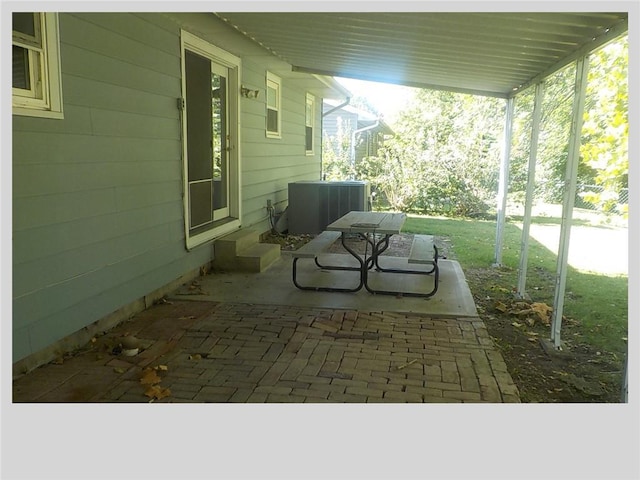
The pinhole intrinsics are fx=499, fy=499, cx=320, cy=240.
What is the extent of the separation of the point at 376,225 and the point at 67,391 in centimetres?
319

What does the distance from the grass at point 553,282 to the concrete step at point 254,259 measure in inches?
102

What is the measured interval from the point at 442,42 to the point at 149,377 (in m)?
3.59

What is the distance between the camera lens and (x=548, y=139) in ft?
52.9

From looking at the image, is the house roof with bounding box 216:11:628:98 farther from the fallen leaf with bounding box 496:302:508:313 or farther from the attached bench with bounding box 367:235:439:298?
the fallen leaf with bounding box 496:302:508:313

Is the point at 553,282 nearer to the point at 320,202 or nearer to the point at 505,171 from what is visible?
the point at 505,171

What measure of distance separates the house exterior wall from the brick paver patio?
353 mm

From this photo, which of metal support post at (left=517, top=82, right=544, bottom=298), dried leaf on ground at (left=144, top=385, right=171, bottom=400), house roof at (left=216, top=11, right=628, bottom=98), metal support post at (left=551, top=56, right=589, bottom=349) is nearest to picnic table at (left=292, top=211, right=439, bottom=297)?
metal support post at (left=517, top=82, right=544, bottom=298)

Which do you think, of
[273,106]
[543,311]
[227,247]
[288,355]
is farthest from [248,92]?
[543,311]

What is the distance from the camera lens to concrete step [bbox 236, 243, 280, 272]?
579cm

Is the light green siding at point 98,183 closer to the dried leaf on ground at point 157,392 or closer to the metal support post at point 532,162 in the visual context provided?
the dried leaf on ground at point 157,392

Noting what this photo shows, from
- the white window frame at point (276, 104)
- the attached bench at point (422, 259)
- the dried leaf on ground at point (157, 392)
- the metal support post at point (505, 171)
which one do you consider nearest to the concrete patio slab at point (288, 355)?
the dried leaf on ground at point (157, 392)

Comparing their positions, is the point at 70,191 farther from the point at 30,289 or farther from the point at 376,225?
the point at 376,225

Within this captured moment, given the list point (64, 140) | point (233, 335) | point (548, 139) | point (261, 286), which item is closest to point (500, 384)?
point (233, 335)

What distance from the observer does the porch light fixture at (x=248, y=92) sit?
6642 mm
